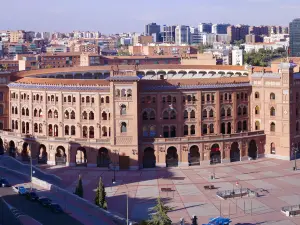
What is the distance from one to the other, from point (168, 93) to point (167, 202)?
3345cm

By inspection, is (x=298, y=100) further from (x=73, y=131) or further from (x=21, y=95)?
(x=21, y=95)

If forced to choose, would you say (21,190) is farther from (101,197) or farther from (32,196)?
(101,197)

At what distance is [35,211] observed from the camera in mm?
84062

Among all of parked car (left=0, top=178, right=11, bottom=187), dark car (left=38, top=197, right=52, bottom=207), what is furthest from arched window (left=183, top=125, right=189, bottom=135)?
dark car (left=38, top=197, right=52, bottom=207)

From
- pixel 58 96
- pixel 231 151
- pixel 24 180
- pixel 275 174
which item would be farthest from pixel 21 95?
pixel 275 174

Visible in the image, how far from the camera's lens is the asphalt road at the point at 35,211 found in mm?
79500

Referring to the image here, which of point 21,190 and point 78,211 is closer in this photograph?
point 78,211

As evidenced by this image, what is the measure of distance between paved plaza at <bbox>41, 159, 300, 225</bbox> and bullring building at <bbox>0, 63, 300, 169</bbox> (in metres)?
3.57

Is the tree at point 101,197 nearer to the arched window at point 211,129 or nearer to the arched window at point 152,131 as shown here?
the arched window at point 152,131

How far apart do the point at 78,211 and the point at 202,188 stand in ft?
77.7

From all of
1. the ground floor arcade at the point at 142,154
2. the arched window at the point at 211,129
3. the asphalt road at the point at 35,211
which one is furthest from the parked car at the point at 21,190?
the arched window at the point at 211,129

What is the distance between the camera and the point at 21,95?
128m

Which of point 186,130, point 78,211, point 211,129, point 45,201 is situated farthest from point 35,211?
point 211,129

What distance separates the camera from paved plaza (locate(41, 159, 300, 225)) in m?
84.9
